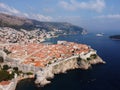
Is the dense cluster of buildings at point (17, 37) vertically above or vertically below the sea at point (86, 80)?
below

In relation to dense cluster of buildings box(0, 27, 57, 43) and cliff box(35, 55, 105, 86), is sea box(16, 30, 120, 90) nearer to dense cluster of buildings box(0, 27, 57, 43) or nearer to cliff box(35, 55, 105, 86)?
cliff box(35, 55, 105, 86)

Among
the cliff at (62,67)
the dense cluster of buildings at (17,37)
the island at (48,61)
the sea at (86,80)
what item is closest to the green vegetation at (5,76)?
the sea at (86,80)

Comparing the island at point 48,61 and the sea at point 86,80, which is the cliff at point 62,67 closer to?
the island at point 48,61

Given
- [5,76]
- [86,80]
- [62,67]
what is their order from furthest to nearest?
[62,67], [86,80], [5,76]

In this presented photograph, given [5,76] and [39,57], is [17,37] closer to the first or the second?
[39,57]

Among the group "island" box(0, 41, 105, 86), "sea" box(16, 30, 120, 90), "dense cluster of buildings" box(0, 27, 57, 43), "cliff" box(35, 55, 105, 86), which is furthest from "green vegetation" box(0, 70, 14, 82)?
→ "dense cluster of buildings" box(0, 27, 57, 43)

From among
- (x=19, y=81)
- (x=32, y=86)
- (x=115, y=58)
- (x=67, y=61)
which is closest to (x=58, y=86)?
(x=32, y=86)

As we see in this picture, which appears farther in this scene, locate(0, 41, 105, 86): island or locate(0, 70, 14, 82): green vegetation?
locate(0, 41, 105, 86): island

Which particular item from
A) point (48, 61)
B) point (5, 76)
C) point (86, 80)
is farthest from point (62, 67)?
point (5, 76)

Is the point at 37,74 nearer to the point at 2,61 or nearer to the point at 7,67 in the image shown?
the point at 7,67
